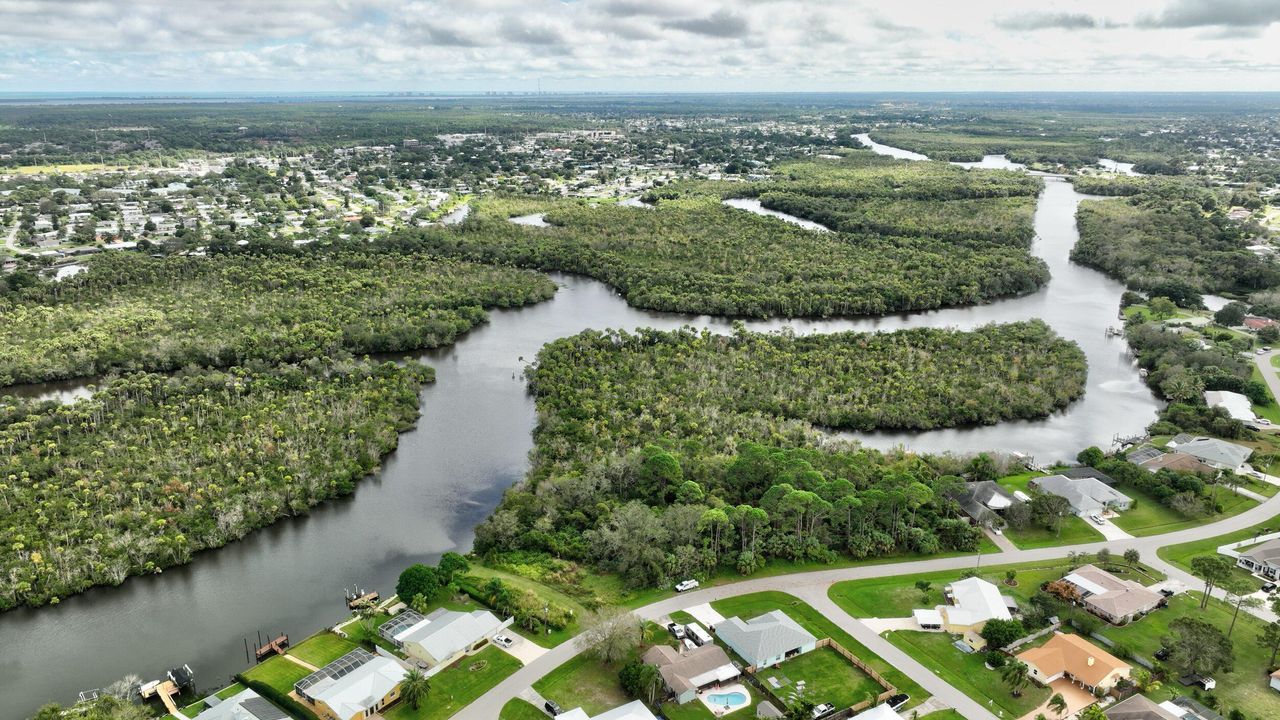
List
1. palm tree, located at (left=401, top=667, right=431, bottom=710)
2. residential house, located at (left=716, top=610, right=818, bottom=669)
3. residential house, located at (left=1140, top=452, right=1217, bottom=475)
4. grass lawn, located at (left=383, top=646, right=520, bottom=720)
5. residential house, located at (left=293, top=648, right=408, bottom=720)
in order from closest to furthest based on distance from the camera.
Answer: residential house, located at (left=293, top=648, right=408, bottom=720) < palm tree, located at (left=401, top=667, right=431, bottom=710) < grass lawn, located at (left=383, top=646, right=520, bottom=720) < residential house, located at (left=716, top=610, right=818, bottom=669) < residential house, located at (left=1140, top=452, right=1217, bottom=475)

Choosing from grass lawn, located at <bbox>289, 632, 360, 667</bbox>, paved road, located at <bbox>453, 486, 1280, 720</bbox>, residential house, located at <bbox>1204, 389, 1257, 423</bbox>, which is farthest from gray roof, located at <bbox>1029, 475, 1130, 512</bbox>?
grass lawn, located at <bbox>289, 632, 360, 667</bbox>

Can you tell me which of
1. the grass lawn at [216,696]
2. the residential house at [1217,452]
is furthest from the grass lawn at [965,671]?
the grass lawn at [216,696]

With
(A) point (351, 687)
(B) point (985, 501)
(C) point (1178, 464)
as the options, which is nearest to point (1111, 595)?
(B) point (985, 501)

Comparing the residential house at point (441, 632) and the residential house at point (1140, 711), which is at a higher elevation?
the residential house at point (441, 632)

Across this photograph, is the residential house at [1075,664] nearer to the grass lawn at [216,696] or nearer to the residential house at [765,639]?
the residential house at [765,639]

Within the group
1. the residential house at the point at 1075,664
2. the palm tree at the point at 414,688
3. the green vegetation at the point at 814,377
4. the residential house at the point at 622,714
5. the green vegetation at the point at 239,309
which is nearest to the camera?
the residential house at the point at 622,714

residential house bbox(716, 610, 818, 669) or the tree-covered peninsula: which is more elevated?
the tree-covered peninsula

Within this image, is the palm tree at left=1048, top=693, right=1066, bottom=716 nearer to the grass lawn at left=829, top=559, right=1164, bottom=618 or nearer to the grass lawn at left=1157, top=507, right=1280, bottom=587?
the grass lawn at left=829, top=559, right=1164, bottom=618

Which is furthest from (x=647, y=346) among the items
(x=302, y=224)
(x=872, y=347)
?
(x=302, y=224)
